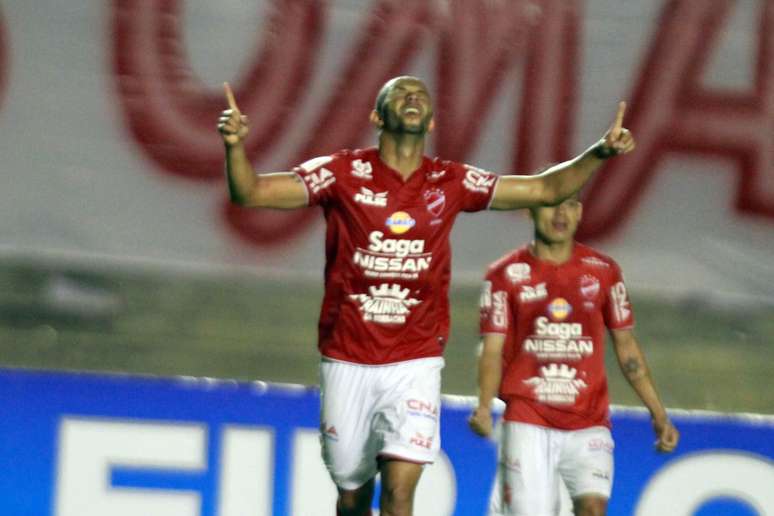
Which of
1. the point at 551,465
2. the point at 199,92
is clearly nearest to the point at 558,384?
the point at 551,465

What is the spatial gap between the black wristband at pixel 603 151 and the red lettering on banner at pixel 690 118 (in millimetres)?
1807

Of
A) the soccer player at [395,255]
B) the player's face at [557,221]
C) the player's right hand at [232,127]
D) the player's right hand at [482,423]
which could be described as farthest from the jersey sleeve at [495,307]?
the player's right hand at [232,127]

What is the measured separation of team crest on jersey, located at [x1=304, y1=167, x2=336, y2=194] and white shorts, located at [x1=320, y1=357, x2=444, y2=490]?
0.52 meters

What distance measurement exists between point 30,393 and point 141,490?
50 cm

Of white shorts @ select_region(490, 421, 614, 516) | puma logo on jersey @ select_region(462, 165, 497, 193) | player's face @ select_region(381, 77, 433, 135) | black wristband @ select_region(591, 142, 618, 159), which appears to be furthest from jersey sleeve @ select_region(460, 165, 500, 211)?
white shorts @ select_region(490, 421, 614, 516)

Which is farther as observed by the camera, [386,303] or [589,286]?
[589,286]

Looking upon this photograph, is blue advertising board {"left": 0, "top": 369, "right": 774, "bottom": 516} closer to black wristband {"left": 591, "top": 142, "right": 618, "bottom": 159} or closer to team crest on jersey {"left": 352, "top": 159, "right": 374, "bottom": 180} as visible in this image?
team crest on jersey {"left": 352, "top": 159, "right": 374, "bottom": 180}

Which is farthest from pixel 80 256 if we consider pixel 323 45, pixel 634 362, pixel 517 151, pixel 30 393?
pixel 634 362

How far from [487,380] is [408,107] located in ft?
3.98

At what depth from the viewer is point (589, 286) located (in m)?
5.84

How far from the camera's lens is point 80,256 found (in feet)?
21.6

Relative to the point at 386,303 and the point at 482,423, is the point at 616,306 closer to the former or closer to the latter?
the point at 482,423

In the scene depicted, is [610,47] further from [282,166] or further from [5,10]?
[5,10]

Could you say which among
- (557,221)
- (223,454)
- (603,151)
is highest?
(603,151)
